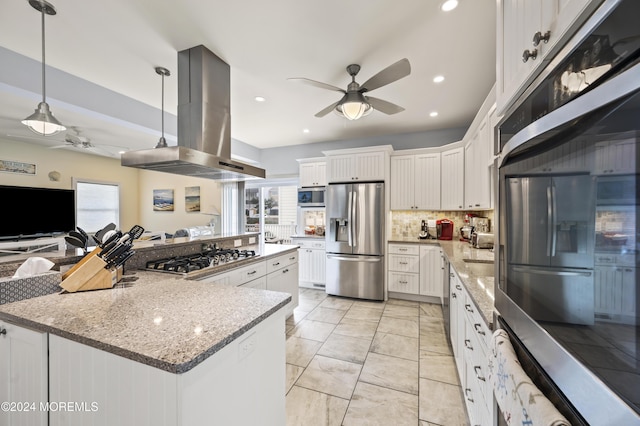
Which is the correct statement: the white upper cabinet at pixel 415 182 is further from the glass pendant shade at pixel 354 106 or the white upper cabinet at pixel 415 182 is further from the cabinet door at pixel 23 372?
the cabinet door at pixel 23 372

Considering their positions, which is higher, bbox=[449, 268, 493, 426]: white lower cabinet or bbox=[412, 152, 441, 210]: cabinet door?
bbox=[412, 152, 441, 210]: cabinet door

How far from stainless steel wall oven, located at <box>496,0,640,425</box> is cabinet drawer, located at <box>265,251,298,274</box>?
2444mm

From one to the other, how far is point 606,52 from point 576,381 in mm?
569

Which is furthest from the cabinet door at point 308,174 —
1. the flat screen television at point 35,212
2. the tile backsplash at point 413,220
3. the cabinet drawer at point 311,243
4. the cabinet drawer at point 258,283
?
the flat screen television at point 35,212

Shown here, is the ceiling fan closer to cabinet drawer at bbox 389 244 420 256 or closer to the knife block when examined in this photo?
the knife block

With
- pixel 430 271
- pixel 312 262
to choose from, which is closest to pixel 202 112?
pixel 312 262

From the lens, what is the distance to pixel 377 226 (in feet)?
13.0

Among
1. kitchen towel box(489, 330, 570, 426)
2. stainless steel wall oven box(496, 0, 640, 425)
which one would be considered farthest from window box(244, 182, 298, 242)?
stainless steel wall oven box(496, 0, 640, 425)

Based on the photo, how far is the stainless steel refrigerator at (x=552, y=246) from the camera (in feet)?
1.52

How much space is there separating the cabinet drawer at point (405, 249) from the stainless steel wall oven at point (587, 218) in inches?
133

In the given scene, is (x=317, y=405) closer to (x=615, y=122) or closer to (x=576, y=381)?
(x=576, y=381)

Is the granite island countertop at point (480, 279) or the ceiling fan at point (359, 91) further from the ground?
the ceiling fan at point (359, 91)

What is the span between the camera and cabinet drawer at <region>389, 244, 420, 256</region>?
3.96 metres

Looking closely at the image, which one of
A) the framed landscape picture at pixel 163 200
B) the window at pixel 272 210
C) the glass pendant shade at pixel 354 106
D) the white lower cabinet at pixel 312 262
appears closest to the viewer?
the glass pendant shade at pixel 354 106
